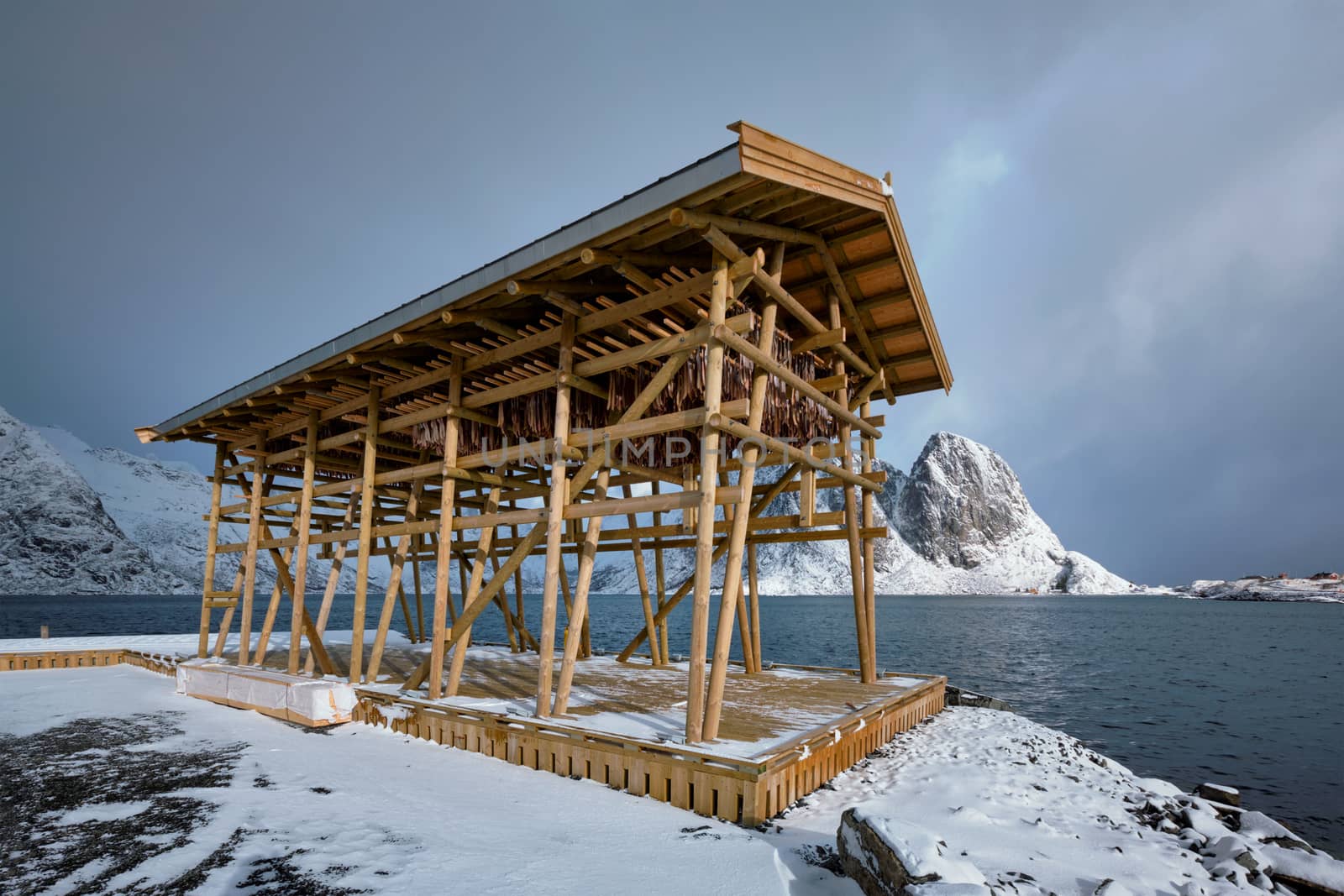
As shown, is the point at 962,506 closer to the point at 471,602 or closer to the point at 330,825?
the point at 471,602

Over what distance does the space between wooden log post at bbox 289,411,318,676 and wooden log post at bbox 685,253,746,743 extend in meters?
8.26

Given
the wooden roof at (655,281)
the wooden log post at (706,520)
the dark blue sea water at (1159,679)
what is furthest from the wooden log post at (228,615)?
the dark blue sea water at (1159,679)

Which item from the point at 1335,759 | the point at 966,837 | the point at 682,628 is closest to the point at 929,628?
the point at 682,628

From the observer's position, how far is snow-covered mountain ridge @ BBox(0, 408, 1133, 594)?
446 ft

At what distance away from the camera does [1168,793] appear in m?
8.62

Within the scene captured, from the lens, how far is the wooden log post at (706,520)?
6902 millimetres

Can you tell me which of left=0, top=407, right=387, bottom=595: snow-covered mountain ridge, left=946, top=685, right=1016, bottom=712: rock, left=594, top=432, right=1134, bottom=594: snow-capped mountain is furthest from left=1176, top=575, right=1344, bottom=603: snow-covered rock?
left=0, top=407, right=387, bottom=595: snow-covered mountain ridge

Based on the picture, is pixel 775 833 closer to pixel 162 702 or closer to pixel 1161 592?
pixel 162 702

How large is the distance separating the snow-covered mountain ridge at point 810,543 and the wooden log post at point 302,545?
121059 millimetres

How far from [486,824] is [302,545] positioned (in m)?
8.88

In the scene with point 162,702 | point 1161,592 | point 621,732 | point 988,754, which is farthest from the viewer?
point 1161,592

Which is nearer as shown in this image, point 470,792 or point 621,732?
point 470,792

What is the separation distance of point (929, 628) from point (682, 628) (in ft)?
70.2

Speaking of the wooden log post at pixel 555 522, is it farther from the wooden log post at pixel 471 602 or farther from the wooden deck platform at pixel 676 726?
the wooden log post at pixel 471 602
